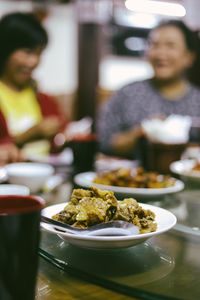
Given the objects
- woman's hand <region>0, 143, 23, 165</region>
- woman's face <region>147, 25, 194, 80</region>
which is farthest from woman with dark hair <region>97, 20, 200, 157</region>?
woman's hand <region>0, 143, 23, 165</region>

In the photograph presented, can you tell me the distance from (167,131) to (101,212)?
0.95 metres

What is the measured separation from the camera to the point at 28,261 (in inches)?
21.7

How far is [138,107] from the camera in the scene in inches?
127

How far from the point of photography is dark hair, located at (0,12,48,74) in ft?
9.41

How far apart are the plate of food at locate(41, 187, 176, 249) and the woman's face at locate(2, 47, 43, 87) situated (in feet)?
7.47

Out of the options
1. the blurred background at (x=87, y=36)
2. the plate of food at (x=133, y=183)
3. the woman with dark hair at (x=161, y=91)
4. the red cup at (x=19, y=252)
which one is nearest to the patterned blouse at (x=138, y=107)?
the woman with dark hair at (x=161, y=91)

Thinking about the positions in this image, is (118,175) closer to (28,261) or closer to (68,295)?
(68,295)

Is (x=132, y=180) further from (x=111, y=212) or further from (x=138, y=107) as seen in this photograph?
(x=138, y=107)

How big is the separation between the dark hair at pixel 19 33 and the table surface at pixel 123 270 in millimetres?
2302

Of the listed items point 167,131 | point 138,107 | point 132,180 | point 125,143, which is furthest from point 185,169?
point 138,107

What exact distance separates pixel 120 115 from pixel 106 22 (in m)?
2.49

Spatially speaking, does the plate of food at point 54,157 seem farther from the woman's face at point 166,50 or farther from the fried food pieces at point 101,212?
the woman's face at point 166,50

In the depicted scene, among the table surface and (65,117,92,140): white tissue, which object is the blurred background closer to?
(65,117,92,140): white tissue

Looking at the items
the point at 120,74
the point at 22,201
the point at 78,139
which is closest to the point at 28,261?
the point at 22,201
